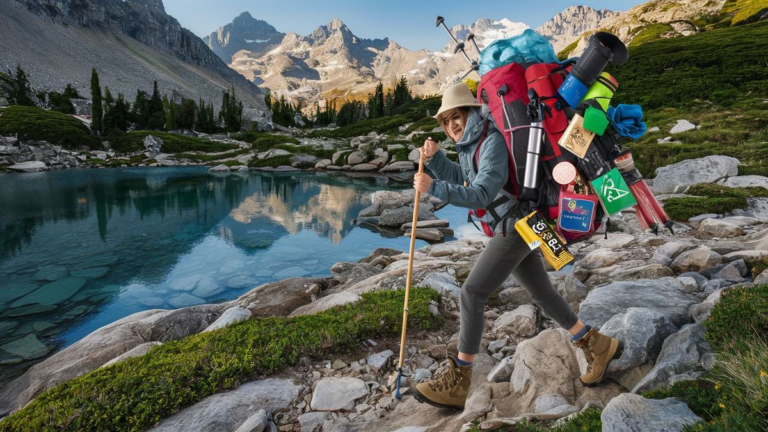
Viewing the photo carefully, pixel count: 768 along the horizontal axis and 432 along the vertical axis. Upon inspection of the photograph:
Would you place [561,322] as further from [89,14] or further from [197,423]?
[89,14]

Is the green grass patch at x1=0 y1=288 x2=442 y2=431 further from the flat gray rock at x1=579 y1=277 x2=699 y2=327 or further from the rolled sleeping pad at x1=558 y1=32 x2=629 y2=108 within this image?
the rolled sleeping pad at x1=558 y1=32 x2=629 y2=108

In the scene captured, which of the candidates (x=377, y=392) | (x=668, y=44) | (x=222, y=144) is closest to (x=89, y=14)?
(x=222, y=144)

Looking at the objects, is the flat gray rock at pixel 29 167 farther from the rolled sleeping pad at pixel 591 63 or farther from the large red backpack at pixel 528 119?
the rolled sleeping pad at pixel 591 63

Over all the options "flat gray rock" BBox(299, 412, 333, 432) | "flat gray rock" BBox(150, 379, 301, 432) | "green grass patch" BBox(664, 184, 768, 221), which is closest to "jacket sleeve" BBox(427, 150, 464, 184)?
"flat gray rock" BBox(299, 412, 333, 432)

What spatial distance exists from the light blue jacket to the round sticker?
46 cm

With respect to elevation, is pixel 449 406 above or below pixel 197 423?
above

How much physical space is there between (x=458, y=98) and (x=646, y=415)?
3233mm

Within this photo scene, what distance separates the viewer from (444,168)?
186 inches

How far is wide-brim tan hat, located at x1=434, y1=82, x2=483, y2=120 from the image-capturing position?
3.93 m

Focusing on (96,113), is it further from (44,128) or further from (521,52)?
(521,52)

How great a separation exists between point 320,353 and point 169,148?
81.4m

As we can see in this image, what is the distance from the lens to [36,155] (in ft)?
168

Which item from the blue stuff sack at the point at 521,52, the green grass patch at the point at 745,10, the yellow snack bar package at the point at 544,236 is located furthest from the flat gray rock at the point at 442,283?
the green grass patch at the point at 745,10

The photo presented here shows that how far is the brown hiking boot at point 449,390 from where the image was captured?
14.0 feet
